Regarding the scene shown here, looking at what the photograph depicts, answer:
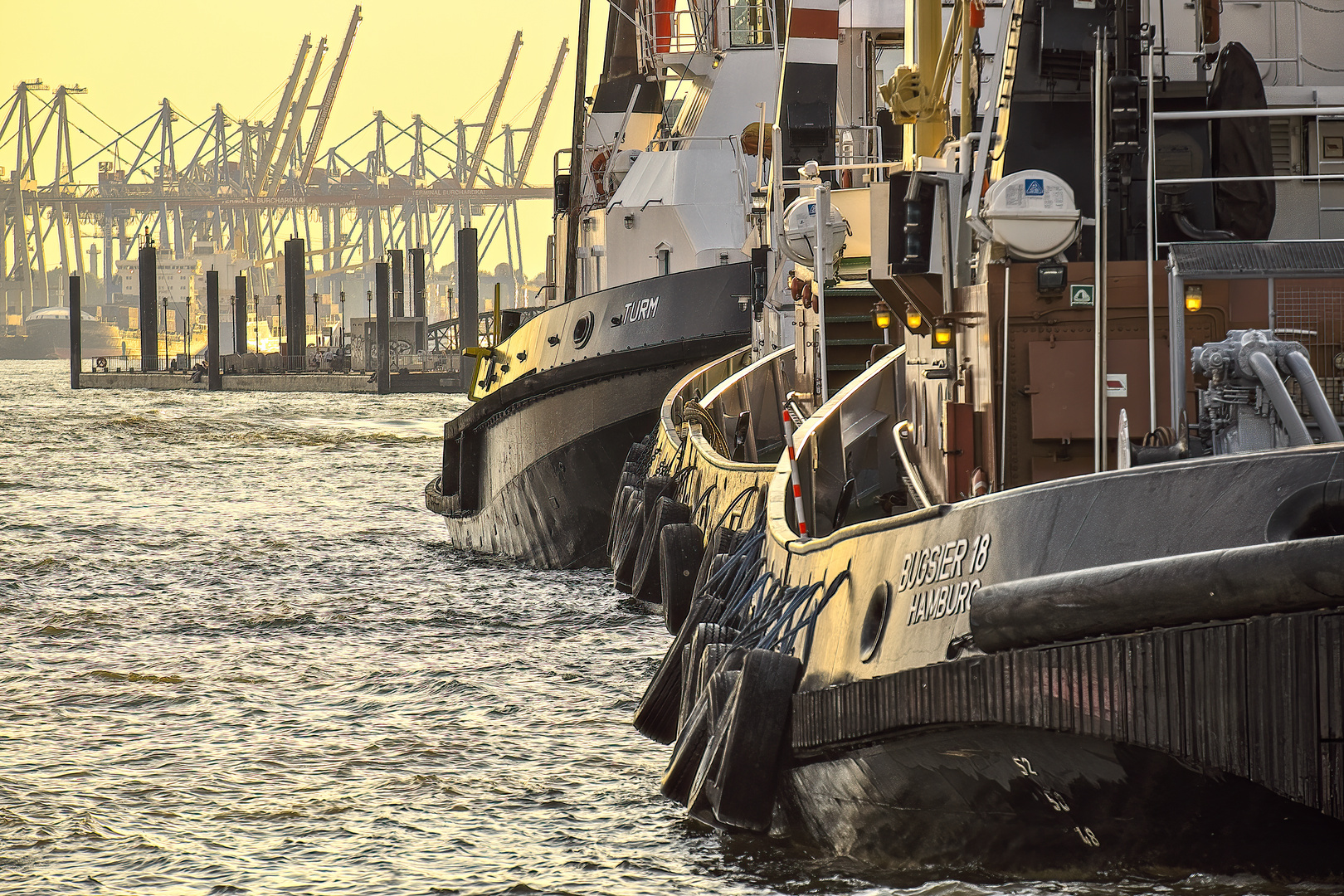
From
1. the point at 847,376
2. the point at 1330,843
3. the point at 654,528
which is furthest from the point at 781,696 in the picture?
the point at 847,376

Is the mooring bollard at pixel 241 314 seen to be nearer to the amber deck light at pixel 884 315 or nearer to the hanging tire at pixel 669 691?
the amber deck light at pixel 884 315

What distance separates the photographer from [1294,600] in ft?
12.8

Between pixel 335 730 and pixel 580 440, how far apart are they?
22.9ft

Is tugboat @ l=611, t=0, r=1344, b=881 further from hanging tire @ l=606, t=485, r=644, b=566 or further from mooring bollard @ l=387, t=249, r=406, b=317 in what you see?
mooring bollard @ l=387, t=249, r=406, b=317

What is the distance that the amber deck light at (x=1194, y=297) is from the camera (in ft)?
21.2

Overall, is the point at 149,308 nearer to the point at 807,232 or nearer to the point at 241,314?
the point at 241,314

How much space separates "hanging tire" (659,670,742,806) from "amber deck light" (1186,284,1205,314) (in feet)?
7.70

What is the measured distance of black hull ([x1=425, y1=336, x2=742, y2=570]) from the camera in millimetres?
16312

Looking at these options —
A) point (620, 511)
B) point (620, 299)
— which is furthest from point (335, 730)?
point (620, 299)

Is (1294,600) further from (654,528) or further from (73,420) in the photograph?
(73,420)

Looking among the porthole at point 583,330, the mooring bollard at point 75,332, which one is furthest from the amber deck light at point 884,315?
the mooring bollard at point 75,332

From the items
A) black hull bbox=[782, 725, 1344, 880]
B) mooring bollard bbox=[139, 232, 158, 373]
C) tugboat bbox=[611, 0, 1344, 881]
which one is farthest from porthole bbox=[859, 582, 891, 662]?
mooring bollard bbox=[139, 232, 158, 373]

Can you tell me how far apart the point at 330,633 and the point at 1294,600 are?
10533mm

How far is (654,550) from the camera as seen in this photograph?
12.5 metres
